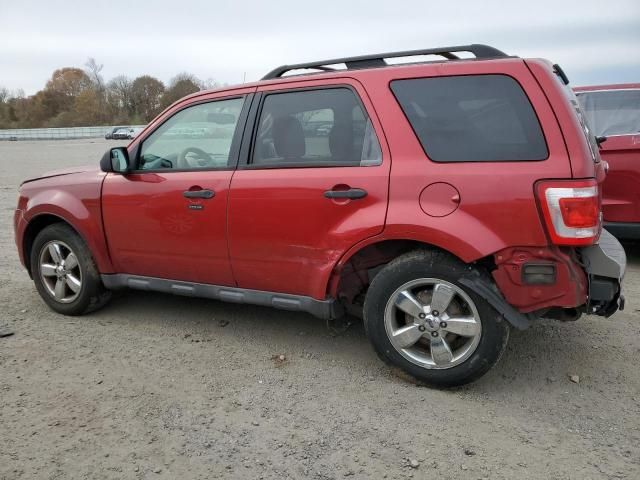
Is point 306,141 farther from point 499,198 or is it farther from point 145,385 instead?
point 145,385

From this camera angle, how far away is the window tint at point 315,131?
3.39 metres

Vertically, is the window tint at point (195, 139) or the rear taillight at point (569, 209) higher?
the window tint at point (195, 139)

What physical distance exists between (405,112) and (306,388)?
1.75 m

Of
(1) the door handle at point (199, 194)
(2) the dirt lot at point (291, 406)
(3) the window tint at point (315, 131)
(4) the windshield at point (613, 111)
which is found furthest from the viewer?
(4) the windshield at point (613, 111)

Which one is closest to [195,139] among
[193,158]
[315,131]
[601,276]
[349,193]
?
[193,158]

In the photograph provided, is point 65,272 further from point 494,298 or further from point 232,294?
point 494,298

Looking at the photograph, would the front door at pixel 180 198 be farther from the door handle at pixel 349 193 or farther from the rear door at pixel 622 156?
the rear door at pixel 622 156

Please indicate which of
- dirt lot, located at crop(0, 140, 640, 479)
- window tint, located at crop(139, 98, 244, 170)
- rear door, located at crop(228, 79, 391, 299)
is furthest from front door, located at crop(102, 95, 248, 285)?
dirt lot, located at crop(0, 140, 640, 479)

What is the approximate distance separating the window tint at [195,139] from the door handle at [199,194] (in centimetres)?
20

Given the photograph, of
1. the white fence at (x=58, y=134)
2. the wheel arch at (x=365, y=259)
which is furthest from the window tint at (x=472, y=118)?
the white fence at (x=58, y=134)

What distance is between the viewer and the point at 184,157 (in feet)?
13.5

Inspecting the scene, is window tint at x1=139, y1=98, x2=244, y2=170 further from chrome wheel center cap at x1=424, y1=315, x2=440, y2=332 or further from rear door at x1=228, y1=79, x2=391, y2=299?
chrome wheel center cap at x1=424, y1=315, x2=440, y2=332

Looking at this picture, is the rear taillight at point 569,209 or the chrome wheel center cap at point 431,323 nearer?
the rear taillight at point 569,209

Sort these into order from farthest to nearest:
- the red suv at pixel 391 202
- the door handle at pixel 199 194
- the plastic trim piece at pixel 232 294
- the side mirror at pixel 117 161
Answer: the side mirror at pixel 117 161 → the door handle at pixel 199 194 → the plastic trim piece at pixel 232 294 → the red suv at pixel 391 202
